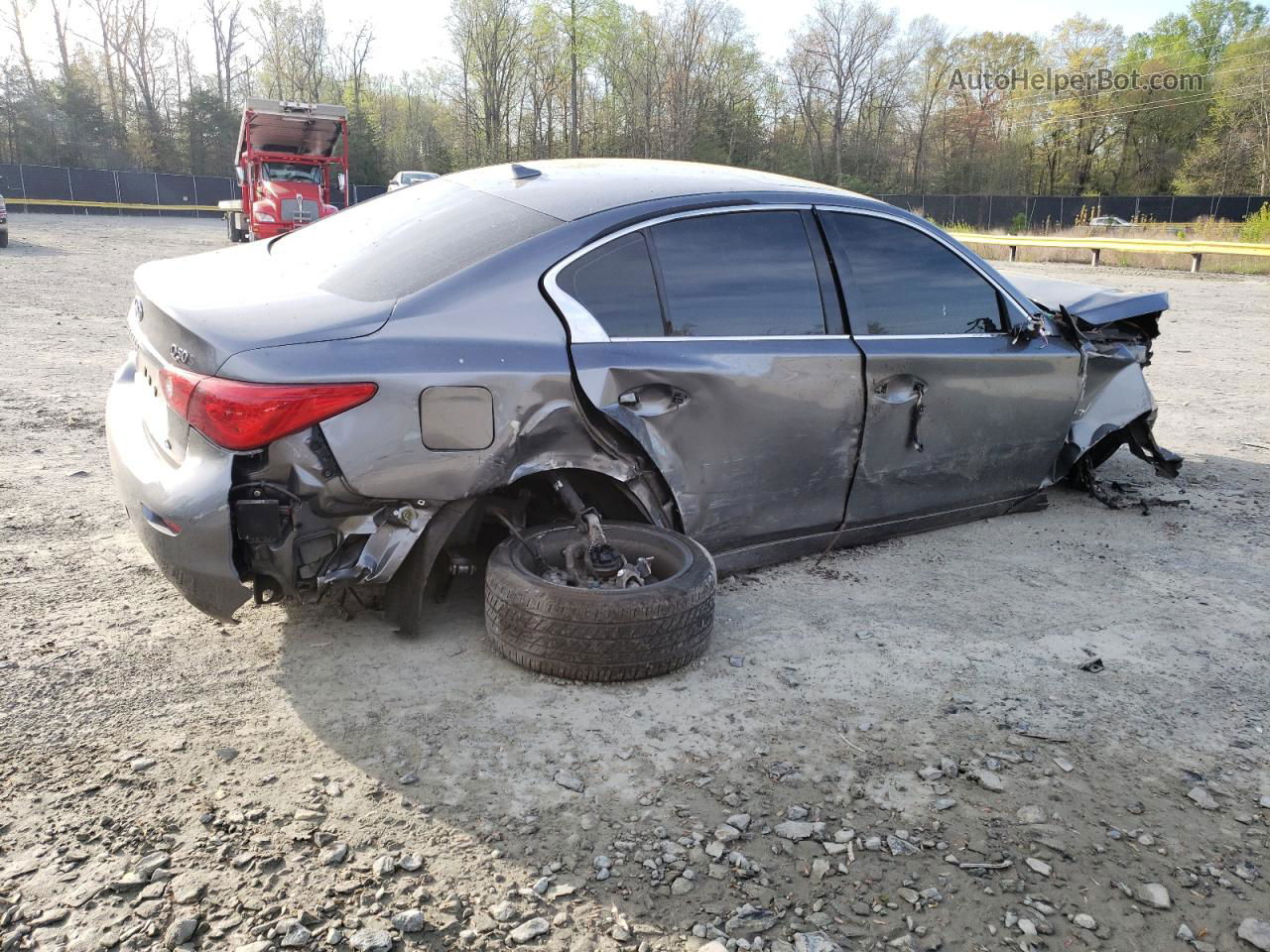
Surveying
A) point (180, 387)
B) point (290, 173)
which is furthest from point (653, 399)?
point (290, 173)

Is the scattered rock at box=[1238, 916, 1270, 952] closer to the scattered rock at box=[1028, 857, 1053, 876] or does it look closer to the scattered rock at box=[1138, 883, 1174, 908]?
the scattered rock at box=[1138, 883, 1174, 908]

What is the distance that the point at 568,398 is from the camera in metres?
3.31

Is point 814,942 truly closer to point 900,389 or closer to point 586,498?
point 586,498

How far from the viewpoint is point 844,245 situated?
13.4 ft

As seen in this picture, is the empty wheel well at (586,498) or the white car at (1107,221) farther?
the white car at (1107,221)

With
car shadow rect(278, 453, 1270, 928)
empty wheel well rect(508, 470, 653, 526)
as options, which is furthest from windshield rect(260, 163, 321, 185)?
empty wheel well rect(508, 470, 653, 526)

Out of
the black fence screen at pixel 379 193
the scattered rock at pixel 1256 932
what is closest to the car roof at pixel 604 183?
the scattered rock at pixel 1256 932

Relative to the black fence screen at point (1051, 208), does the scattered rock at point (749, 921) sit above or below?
below

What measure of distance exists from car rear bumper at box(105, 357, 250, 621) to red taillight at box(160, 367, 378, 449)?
0.22 ft

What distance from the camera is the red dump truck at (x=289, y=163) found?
76.1 ft

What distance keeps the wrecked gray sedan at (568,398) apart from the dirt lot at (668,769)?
11.5 inches

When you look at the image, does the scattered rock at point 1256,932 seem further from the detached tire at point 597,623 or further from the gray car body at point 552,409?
the gray car body at point 552,409

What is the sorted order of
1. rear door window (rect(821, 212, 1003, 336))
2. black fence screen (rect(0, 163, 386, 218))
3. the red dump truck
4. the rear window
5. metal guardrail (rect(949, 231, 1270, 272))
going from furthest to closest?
black fence screen (rect(0, 163, 386, 218)) → the red dump truck → metal guardrail (rect(949, 231, 1270, 272)) → rear door window (rect(821, 212, 1003, 336)) → the rear window

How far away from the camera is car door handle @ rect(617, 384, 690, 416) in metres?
3.44
